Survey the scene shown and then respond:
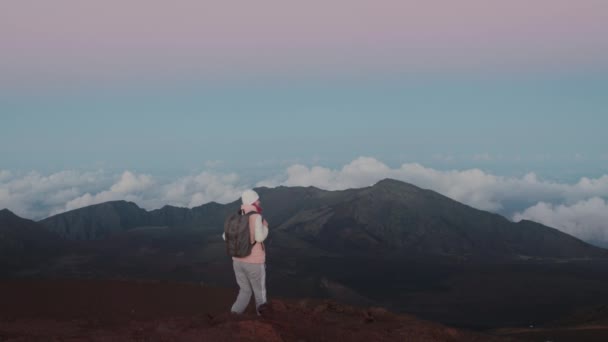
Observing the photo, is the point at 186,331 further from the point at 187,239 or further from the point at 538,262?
the point at 187,239

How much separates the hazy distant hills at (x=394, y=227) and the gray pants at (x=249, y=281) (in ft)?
263

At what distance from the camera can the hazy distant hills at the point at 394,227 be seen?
97.6 m

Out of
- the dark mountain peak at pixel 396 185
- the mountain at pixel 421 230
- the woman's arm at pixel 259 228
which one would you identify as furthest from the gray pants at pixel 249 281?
the dark mountain peak at pixel 396 185

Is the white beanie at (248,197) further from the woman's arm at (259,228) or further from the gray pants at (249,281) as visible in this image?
the gray pants at (249,281)

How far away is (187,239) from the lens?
104875 mm

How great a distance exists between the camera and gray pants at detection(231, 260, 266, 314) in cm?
1067

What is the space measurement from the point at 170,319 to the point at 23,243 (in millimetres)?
78178

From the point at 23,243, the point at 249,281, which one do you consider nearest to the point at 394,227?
the point at 23,243

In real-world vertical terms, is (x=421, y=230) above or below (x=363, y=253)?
above

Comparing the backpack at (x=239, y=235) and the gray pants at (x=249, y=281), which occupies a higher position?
the backpack at (x=239, y=235)

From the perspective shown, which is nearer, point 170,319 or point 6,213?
point 170,319

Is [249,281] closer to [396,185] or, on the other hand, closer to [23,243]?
Result: [23,243]

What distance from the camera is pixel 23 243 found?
81500 mm

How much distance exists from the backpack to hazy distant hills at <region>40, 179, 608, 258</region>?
8083 centimetres
